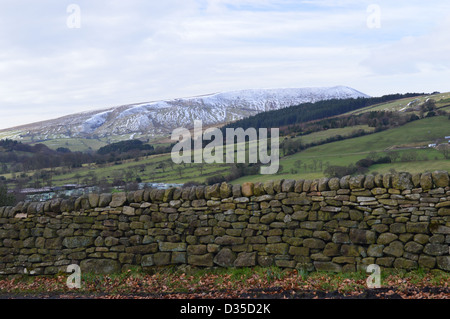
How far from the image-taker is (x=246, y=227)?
9477 millimetres

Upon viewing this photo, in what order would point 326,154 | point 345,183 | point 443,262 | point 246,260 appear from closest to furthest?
point 443,262, point 345,183, point 246,260, point 326,154

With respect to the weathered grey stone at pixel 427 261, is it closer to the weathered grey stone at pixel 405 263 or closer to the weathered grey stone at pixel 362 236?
the weathered grey stone at pixel 405 263

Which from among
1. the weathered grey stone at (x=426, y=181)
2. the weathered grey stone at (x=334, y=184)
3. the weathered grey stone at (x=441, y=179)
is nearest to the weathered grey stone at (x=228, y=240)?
the weathered grey stone at (x=334, y=184)

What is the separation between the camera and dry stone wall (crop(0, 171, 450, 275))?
27.0ft

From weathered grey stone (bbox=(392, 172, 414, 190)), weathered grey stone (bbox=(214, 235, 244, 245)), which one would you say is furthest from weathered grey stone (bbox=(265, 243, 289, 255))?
weathered grey stone (bbox=(392, 172, 414, 190))

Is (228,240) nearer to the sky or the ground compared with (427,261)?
nearer to the sky

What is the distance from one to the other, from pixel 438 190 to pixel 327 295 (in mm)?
3080

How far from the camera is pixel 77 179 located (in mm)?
52781

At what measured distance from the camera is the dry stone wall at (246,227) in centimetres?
824

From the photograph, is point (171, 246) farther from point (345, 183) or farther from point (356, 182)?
point (356, 182)

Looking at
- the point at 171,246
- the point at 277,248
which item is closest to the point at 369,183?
the point at 277,248

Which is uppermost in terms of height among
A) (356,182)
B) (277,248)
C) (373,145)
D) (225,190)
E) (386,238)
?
(373,145)
